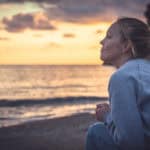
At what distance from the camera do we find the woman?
291 cm

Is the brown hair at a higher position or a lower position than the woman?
higher

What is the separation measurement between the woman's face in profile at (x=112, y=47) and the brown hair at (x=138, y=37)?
47 mm

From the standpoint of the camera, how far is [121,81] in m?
2.93

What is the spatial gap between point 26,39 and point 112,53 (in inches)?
852

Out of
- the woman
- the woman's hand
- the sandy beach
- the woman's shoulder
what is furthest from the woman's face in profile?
the sandy beach

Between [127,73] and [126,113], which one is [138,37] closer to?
[127,73]

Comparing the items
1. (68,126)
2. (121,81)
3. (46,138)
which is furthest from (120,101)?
(68,126)

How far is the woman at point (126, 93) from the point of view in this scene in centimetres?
291

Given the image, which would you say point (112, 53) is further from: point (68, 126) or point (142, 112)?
point (68, 126)

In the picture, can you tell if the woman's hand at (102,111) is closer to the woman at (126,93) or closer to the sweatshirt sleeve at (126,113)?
the woman at (126,93)

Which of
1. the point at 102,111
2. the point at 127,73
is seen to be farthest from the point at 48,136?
the point at 127,73

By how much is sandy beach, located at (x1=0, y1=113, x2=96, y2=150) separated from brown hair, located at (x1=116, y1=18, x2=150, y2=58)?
4873 millimetres

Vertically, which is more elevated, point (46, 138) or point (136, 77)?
point (136, 77)

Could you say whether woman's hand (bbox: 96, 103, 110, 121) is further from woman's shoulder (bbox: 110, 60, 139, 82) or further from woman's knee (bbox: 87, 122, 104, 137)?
woman's shoulder (bbox: 110, 60, 139, 82)
